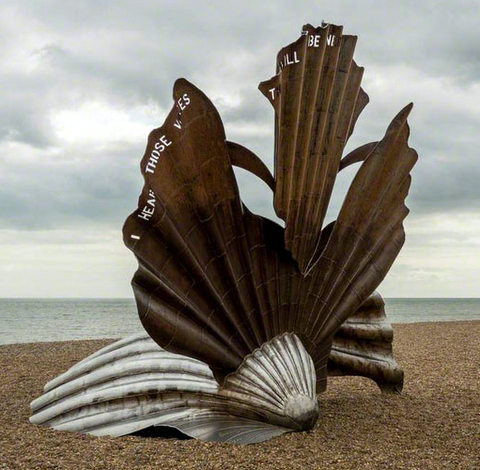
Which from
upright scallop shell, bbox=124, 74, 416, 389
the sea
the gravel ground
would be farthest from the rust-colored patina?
the sea

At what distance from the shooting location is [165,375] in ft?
18.6

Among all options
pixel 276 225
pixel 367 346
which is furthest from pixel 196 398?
pixel 367 346

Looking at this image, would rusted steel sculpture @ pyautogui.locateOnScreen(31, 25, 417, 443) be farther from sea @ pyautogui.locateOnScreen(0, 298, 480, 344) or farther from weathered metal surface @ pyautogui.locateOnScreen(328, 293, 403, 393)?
sea @ pyautogui.locateOnScreen(0, 298, 480, 344)

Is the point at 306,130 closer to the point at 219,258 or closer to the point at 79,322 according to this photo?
the point at 219,258

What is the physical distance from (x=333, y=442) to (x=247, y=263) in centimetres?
164

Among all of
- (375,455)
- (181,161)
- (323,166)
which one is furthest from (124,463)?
(323,166)

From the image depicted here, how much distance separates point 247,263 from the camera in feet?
17.7

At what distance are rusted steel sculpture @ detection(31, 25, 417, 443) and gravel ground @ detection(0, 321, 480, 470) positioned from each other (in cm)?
30

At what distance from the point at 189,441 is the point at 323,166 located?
102 inches

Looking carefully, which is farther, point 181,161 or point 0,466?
point 181,161

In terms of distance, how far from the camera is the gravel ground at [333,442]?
4.59m

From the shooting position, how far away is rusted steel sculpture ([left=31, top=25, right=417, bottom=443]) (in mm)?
5031

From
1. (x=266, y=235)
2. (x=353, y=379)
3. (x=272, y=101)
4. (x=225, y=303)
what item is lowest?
(x=353, y=379)

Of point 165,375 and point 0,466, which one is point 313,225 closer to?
point 165,375
